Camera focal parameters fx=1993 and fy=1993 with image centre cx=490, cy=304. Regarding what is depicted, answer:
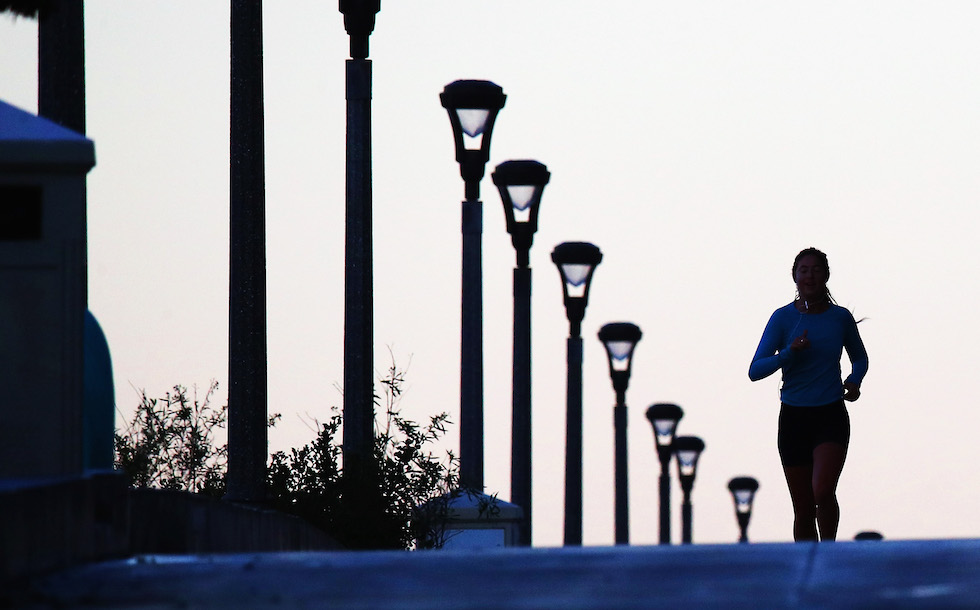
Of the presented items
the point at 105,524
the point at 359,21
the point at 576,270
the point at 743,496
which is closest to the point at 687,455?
the point at 743,496

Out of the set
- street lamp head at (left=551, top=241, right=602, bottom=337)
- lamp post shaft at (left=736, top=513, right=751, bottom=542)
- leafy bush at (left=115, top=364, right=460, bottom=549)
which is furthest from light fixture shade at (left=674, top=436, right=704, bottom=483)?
leafy bush at (left=115, top=364, right=460, bottom=549)

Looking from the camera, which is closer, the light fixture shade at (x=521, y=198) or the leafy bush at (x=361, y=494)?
the leafy bush at (x=361, y=494)

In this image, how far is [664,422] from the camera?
3888cm

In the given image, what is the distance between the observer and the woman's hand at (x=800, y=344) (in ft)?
35.0

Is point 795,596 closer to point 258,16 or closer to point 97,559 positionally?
point 97,559

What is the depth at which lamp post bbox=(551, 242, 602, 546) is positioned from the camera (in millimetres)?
25109

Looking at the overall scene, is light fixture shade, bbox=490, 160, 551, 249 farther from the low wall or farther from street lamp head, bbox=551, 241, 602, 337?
the low wall

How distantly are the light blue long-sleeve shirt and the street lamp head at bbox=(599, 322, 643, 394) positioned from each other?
2017 cm

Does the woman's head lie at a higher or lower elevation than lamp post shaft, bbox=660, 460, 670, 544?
higher

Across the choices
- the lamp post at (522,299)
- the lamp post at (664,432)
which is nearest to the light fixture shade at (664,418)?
the lamp post at (664,432)

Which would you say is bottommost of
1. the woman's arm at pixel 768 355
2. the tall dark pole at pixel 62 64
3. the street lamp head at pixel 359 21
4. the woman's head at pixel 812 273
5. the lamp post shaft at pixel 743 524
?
the lamp post shaft at pixel 743 524

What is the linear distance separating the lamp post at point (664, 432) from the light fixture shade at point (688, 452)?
5.28 metres

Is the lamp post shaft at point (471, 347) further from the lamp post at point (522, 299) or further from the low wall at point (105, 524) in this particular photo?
the low wall at point (105, 524)

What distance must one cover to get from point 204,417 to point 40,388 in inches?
464
